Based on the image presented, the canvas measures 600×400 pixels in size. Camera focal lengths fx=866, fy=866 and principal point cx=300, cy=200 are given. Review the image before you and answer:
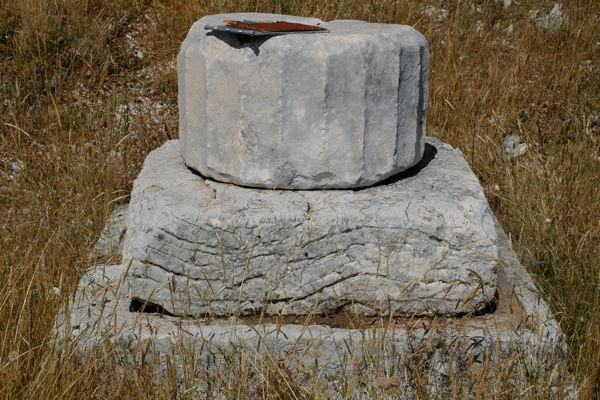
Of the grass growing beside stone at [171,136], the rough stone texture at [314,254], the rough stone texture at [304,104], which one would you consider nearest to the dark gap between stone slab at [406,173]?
the rough stone texture at [304,104]

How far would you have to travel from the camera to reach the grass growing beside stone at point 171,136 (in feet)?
9.25

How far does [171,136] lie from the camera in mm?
4953

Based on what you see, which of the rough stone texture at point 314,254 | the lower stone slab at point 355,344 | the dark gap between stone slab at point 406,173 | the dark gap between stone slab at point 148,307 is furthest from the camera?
the dark gap between stone slab at point 406,173

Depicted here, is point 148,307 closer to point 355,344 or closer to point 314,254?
point 314,254

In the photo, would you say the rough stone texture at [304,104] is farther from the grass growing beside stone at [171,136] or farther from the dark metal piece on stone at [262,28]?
the grass growing beside stone at [171,136]

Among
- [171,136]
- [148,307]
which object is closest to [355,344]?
[148,307]

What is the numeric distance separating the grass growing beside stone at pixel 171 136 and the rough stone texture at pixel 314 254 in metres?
0.31

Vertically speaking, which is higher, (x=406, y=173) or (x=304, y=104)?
(x=304, y=104)

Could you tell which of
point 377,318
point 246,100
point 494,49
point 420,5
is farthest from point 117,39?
point 377,318

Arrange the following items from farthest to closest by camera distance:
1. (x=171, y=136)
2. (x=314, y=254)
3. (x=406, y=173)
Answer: (x=171, y=136) → (x=406, y=173) → (x=314, y=254)

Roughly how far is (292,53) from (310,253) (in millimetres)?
720

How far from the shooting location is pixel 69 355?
103 inches

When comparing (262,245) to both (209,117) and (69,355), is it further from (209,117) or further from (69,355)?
(69,355)

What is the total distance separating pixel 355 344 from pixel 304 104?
0.88 metres
